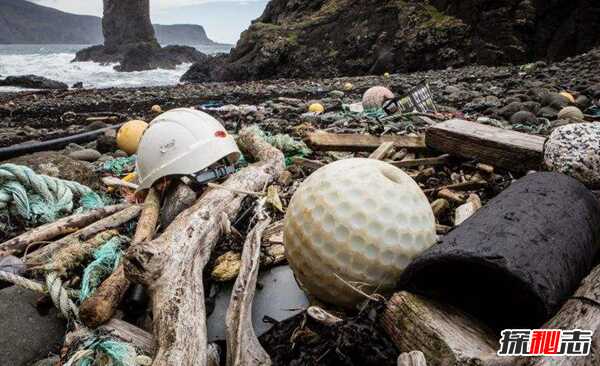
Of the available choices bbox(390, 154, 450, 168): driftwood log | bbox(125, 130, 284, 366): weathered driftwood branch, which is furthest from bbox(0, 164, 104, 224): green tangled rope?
bbox(390, 154, 450, 168): driftwood log

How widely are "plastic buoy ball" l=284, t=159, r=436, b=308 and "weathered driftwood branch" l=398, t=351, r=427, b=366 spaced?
1.57 ft

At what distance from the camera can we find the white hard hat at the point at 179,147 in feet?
12.7

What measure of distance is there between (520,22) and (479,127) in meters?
23.7

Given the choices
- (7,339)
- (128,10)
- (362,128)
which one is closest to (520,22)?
(362,128)

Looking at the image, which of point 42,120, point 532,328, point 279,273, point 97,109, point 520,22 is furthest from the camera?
point 520,22

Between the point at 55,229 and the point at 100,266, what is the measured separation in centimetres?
100

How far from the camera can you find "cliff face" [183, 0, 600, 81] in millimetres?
23016

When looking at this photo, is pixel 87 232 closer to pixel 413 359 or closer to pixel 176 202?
pixel 176 202

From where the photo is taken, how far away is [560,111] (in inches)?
253

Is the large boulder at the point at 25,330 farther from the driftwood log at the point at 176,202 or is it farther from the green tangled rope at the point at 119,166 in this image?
the green tangled rope at the point at 119,166

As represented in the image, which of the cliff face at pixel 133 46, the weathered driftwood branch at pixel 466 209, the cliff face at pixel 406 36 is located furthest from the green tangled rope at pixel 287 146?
the cliff face at pixel 133 46

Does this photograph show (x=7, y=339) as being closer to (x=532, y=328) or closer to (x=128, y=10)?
(x=532, y=328)

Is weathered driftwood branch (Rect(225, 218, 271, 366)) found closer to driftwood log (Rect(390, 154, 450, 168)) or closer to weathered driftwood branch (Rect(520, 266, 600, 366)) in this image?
weathered driftwood branch (Rect(520, 266, 600, 366))

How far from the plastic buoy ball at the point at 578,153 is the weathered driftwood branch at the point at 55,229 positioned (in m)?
3.82
